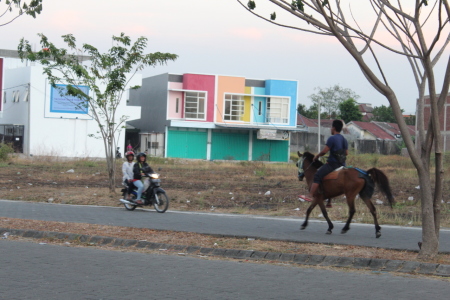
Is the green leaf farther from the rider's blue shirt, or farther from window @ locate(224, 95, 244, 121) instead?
window @ locate(224, 95, 244, 121)

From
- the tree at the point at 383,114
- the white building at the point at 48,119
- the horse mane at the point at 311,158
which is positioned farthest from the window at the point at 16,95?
the tree at the point at 383,114

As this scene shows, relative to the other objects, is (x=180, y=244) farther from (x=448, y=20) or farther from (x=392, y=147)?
(x=392, y=147)

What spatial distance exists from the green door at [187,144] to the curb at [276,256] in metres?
48.2

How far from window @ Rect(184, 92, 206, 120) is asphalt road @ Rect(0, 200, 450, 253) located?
42881 mm

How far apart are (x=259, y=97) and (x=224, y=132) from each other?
193 inches

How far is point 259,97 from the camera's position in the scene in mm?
63781

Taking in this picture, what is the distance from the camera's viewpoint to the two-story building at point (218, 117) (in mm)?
61250

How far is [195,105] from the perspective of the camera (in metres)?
61.5

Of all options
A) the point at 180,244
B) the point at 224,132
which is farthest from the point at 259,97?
the point at 180,244

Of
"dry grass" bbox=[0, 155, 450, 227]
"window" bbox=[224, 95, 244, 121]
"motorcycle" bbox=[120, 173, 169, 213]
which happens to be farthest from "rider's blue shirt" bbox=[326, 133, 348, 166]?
"window" bbox=[224, 95, 244, 121]

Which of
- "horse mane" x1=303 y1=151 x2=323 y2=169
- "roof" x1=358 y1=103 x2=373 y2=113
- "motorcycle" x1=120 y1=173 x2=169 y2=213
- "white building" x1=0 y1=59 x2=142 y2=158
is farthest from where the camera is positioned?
"roof" x1=358 y1=103 x2=373 y2=113

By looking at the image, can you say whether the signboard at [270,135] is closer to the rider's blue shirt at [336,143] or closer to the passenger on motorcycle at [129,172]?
the passenger on motorcycle at [129,172]

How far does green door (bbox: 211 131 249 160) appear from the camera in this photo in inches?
2470

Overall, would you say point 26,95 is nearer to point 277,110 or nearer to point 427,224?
point 277,110
